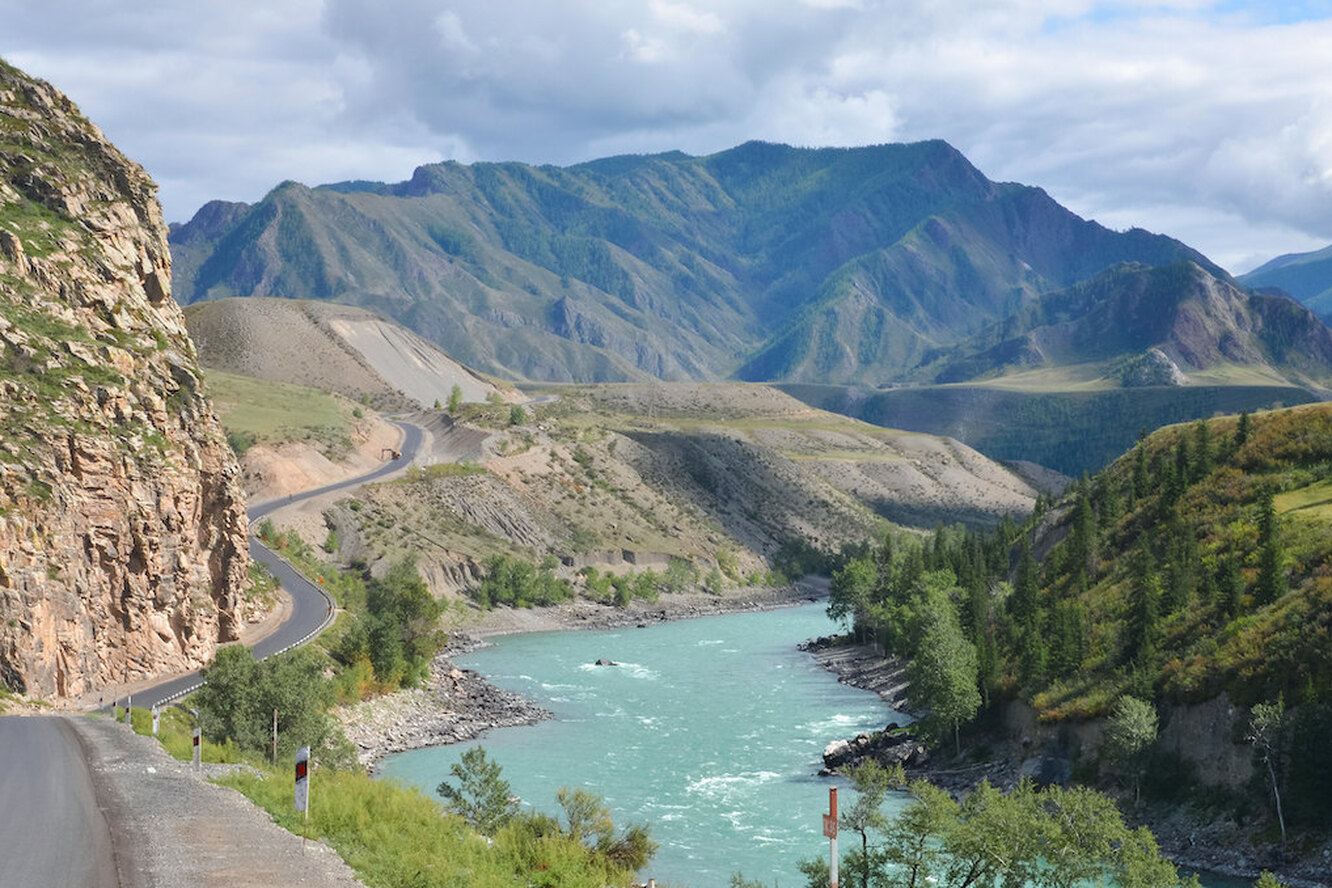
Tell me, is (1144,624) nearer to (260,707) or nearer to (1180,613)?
(1180,613)

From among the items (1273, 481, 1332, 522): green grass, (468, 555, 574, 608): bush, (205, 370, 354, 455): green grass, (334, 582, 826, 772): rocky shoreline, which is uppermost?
(205, 370, 354, 455): green grass

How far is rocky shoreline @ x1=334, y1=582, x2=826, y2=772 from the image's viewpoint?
60.7m

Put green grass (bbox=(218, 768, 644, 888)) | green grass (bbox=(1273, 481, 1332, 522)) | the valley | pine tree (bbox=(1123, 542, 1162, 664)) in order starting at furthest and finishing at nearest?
green grass (bbox=(1273, 481, 1332, 522)) < pine tree (bbox=(1123, 542, 1162, 664)) < the valley < green grass (bbox=(218, 768, 644, 888))

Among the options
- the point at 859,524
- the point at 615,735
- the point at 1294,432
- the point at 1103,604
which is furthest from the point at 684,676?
the point at 859,524

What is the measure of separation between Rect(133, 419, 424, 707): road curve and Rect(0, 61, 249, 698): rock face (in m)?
2.17

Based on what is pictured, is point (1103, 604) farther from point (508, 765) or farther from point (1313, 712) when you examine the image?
point (508, 765)

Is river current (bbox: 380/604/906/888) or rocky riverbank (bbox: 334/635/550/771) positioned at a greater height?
rocky riverbank (bbox: 334/635/550/771)

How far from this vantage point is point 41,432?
4747 cm

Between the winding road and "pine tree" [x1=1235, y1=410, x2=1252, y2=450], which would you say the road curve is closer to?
the winding road

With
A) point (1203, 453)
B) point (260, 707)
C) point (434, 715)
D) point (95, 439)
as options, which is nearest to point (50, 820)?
point (260, 707)

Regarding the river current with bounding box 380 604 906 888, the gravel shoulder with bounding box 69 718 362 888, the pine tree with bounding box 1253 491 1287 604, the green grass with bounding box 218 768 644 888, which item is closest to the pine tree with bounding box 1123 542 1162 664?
the pine tree with bounding box 1253 491 1287 604

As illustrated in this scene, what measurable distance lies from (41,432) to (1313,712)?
47.4 m

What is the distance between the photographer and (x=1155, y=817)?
142 feet

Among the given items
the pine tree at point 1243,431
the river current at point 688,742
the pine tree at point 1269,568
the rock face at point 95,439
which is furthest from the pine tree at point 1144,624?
the rock face at point 95,439
